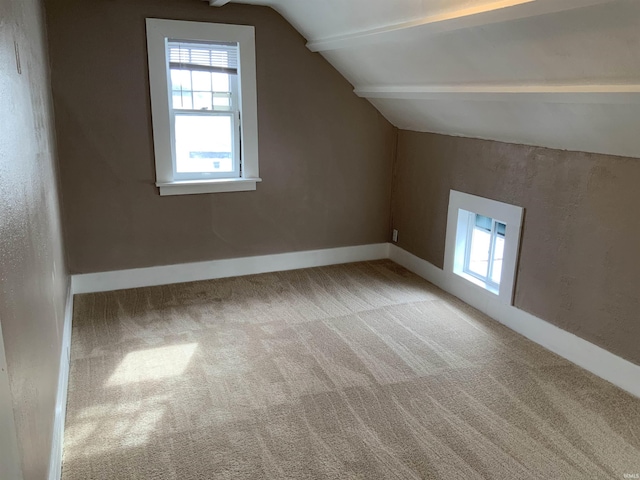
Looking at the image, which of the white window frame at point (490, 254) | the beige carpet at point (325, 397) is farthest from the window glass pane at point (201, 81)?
the white window frame at point (490, 254)

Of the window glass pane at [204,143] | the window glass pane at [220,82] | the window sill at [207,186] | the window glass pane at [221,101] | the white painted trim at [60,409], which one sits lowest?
the white painted trim at [60,409]

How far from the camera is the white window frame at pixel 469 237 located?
3.43 meters

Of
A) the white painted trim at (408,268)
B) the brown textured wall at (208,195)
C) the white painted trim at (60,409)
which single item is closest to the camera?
the white painted trim at (60,409)

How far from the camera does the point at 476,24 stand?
246 centimetres

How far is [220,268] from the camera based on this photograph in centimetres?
440

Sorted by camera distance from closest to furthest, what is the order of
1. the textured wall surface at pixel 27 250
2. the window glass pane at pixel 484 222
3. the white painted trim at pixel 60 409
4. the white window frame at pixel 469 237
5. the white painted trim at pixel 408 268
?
the textured wall surface at pixel 27 250 < the white painted trim at pixel 60 409 < the white painted trim at pixel 408 268 < the white window frame at pixel 469 237 < the window glass pane at pixel 484 222

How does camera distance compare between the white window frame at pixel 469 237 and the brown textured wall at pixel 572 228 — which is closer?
the brown textured wall at pixel 572 228

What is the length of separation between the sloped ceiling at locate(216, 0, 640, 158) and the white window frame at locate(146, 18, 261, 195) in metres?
0.40

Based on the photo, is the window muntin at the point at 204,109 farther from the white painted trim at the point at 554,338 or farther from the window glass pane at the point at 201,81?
the white painted trim at the point at 554,338

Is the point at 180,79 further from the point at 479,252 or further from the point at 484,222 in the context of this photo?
the point at 479,252

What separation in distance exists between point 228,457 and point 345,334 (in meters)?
1.34

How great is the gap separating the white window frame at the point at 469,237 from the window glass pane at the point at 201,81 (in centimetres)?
217

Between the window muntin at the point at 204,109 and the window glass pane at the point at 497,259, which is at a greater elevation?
the window muntin at the point at 204,109

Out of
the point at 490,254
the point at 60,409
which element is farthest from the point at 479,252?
the point at 60,409
